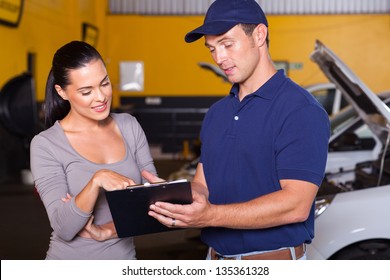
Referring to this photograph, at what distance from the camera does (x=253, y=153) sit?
1401mm

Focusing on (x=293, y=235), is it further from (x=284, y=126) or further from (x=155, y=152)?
(x=155, y=152)

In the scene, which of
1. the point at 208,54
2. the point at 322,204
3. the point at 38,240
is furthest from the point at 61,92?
the point at 208,54

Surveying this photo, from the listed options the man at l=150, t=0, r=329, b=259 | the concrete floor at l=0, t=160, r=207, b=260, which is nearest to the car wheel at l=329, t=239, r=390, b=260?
the man at l=150, t=0, r=329, b=259

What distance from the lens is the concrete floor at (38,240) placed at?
4.04m

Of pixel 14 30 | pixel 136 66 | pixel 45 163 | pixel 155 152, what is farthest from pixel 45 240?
pixel 136 66

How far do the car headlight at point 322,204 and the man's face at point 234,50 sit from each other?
48.2 inches

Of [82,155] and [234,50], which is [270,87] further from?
[82,155]

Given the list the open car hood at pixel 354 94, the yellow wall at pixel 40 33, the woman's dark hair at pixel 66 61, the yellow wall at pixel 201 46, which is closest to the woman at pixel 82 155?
the woman's dark hair at pixel 66 61

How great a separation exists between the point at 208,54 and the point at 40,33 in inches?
178

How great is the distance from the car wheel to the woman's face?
148cm

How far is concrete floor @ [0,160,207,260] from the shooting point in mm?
4035

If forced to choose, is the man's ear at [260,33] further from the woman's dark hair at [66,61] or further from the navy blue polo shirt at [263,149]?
the woman's dark hair at [66,61]

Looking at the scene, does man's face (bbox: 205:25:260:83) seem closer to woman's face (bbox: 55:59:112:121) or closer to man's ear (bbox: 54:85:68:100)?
woman's face (bbox: 55:59:112:121)

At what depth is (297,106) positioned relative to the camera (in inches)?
53.1
